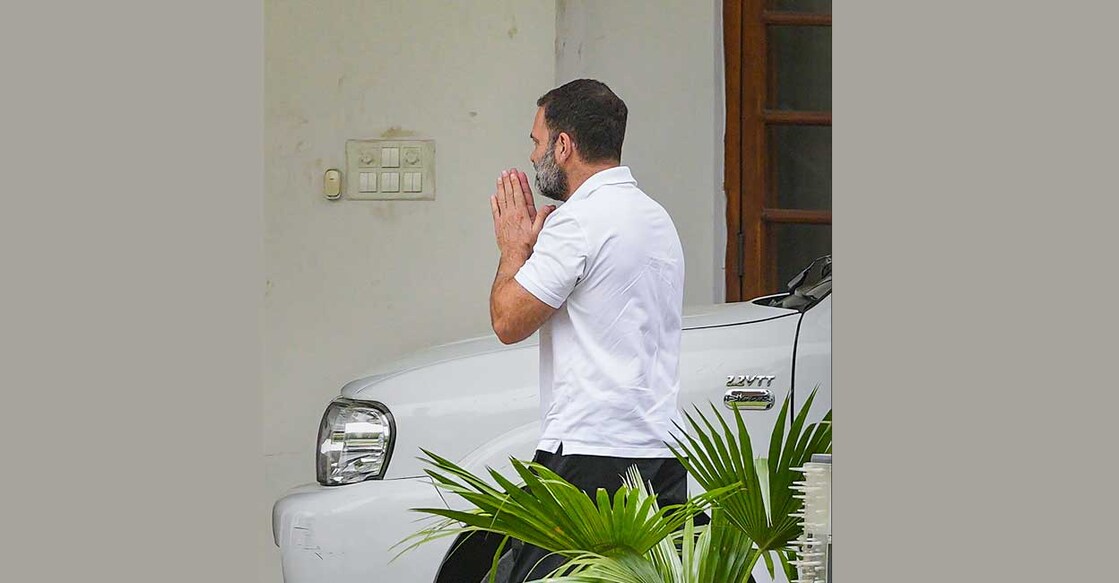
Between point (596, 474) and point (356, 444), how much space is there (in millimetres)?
737

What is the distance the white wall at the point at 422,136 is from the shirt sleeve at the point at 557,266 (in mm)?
2505

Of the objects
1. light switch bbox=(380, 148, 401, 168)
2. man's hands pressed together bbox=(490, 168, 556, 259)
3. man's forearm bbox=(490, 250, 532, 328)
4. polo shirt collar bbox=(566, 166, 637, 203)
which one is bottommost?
man's forearm bbox=(490, 250, 532, 328)

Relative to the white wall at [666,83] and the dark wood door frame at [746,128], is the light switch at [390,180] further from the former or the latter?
the dark wood door frame at [746,128]

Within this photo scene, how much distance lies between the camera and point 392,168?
5.39 m

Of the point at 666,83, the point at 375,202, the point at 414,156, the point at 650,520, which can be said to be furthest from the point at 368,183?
the point at 650,520

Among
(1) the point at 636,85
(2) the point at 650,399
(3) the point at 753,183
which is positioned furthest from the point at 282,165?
(2) the point at 650,399

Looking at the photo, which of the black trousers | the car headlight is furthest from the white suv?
the black trousers

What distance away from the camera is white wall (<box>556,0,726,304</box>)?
17.5ft

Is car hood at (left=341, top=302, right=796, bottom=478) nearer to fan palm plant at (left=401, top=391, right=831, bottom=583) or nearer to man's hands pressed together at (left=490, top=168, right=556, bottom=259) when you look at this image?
man's hands pressed together at (left=490, top=168, right=556, bottom=259)

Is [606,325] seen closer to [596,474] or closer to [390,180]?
[596,474]

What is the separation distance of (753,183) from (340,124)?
61.3 inches

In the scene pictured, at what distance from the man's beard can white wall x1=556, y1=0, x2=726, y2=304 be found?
226cm

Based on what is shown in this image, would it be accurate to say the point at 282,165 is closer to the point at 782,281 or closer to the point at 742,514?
the point at 782,281

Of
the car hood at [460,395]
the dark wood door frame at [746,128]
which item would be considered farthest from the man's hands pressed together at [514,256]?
the dark wood door frame at [746,128]
